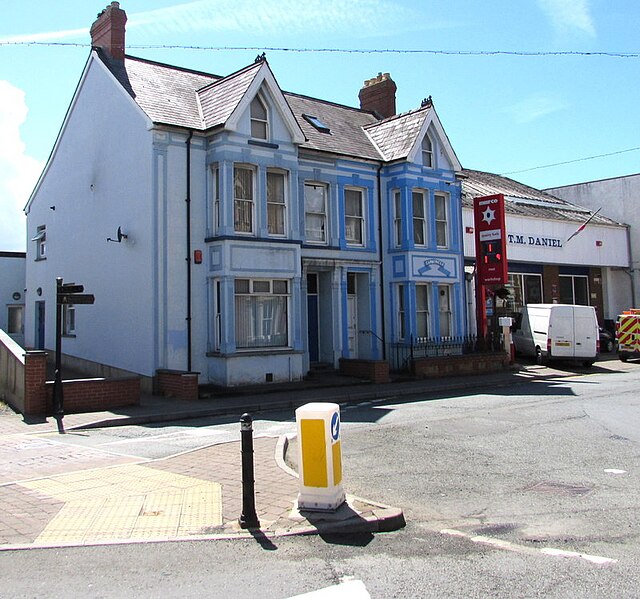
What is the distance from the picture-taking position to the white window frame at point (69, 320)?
75.4ft

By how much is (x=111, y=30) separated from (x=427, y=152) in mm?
11024

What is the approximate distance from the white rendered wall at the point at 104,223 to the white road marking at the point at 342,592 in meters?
13.5

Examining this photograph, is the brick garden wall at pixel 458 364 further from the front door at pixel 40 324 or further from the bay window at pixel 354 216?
the front door at pixel 40 324

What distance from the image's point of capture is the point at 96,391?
14.5 m

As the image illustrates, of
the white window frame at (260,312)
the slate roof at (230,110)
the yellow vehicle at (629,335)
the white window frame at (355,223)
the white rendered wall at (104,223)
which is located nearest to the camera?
the white rendered wall at (104,223)

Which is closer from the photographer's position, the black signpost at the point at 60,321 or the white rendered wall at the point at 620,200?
the black signpost at the point at 60,321

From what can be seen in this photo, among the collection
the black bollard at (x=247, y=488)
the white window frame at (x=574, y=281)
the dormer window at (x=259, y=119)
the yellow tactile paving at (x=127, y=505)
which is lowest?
the yellow tactile paving at (x=127, y=505)

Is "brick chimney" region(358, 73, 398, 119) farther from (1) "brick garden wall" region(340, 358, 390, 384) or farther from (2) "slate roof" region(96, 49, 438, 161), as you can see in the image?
(1) "brick garden wall" region(340, 358, 390, 384)

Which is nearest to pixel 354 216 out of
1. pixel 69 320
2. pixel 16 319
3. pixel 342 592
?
pixel 69 320

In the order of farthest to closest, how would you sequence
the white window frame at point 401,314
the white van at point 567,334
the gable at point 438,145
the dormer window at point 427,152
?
the white van at point 567,334 < the dormer window at point 427,152 < the gable at point 438,145 < the white window frame at point 401,314

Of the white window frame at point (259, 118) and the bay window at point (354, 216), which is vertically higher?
the white window frame at point (259, 118)

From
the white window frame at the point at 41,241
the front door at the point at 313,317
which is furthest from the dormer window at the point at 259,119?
the white window frame at the point at 41,241

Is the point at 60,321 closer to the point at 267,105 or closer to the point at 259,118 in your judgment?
the point at 259,118

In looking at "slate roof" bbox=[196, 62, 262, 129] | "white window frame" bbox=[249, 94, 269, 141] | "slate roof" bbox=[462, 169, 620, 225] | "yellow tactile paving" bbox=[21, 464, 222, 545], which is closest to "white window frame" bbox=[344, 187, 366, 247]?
"white window frame" bbox=[249, 94, 269, 141]
